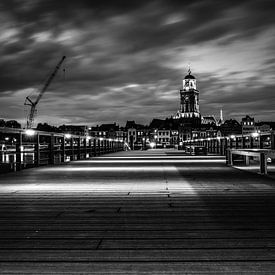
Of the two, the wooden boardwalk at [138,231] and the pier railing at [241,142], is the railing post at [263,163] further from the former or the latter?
the wooden boardwalk at [138,231]

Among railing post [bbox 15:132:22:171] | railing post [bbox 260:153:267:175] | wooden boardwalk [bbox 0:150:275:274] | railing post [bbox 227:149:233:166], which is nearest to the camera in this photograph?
wooden boardwalk [bbox 0:150:275:274]

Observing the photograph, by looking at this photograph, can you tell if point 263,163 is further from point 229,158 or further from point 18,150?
point 18,150

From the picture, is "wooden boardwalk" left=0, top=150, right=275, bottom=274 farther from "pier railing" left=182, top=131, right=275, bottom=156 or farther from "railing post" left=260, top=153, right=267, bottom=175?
"pier railing" left=182, top=131, right=275, bottom=156

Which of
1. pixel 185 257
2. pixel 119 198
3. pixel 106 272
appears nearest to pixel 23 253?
pixel 106 272

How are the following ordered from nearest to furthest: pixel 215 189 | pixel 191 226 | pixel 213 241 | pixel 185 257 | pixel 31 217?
pixel 185 257, pixel 213 241, pixel 191 226, pixel 31 217, pixel 215 189

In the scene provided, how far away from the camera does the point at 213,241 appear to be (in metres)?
4.19

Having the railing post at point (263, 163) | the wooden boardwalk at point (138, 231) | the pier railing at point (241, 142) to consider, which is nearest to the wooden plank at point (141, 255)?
the wooden boardwalk at point (138, 231)

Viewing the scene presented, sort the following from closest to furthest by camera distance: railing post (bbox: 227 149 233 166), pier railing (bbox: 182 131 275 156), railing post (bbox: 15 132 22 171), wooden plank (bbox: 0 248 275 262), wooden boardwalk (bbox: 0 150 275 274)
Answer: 1. wooden boardwalk (bbox: 0 150 275 274)
2. wooden plank (bbox: 0 248 275 262)
3. railing post (bbox: 15 132 22 171)
4. railing post (bbox: 227 149 233 166)
5. pier railing (bbox: 182 131 275 156)

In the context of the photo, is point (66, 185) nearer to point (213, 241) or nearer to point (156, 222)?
point (156, 222)

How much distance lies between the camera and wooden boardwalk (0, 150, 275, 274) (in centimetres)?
348

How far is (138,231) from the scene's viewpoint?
15.3 feet

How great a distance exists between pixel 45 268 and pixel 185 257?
1189 millimetres

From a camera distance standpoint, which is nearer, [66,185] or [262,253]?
[262,253]

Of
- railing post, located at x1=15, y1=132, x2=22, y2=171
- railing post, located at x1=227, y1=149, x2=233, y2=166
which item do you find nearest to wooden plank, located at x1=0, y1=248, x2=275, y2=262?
railing post, located at x1=15, y1=132, x2=22, y2=171
